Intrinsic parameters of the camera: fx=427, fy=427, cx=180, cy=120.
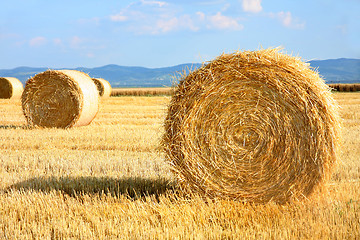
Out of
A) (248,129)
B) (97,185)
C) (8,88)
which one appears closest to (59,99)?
(97,185)

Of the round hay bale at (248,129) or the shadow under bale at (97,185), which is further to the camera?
the shadow under bale at (97,185)

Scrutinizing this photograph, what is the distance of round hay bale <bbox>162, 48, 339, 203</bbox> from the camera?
512 cm

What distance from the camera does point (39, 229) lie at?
4465 millimetres

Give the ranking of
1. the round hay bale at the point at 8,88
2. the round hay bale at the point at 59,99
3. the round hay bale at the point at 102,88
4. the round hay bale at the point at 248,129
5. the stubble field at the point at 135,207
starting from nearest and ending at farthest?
the stubble field at the point at 135,207 < the round hay bale at the point at 248,129 < the round hay bale at the point at 59,99 < the round hay bale at the point at 8,88 < the round hay bale at the point at 102,88

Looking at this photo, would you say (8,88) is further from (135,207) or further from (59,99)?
(135,207)

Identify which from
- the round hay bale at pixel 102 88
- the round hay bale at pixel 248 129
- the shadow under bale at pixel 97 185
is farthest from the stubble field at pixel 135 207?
the round hay bale at pixel 102 88

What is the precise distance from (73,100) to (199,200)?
7.98 meters

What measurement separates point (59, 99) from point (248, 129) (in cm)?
838

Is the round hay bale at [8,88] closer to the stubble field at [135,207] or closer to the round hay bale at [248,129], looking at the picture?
the stubble field at [135,207]

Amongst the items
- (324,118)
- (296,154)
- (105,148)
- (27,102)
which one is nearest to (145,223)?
(296,154)

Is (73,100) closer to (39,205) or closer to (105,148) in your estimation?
(105,148)

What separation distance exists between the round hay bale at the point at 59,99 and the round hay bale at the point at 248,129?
7.45 m

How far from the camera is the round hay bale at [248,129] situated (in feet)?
16.8

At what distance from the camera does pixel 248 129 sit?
5324 mm
